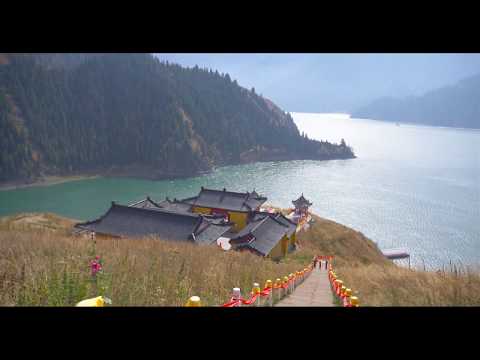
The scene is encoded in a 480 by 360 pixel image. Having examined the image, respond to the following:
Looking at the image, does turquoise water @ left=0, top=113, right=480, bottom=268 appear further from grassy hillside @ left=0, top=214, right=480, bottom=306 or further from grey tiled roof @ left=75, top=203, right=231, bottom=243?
grassy hillside @ left=0, top=214, right=480, bottom=306

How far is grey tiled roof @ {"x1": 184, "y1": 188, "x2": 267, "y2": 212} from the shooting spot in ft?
108

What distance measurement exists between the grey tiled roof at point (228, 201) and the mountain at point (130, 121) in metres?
41.0

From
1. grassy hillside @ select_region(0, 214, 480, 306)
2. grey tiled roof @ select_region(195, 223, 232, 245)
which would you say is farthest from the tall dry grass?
grey tiled roof @ select_region(195, 223, 232, 245)

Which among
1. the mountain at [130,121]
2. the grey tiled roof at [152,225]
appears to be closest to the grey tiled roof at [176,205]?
the grey tiled roof at [152,225]

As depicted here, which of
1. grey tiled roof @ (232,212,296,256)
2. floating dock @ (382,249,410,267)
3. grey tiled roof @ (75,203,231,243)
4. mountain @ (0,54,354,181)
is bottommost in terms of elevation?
floating dock @ (382,249,410,267)

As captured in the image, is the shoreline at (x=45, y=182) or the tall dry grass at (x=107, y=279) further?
the shoreline at (x=45, y=182)

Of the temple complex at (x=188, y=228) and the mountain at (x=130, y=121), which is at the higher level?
the mountain at (x=130, y=121)

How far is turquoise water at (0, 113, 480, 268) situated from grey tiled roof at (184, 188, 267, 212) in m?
15.0

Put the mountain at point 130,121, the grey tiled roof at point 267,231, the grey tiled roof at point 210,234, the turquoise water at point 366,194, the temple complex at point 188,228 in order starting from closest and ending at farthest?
the grey tiled roof at point 210,234, the temple complex at point 188,228, the grey tiled roof at point 267,231, the turquoise water at point 366,194, the mountain at point 130,121

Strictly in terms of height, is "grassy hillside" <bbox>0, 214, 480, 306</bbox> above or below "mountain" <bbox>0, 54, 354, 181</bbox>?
below

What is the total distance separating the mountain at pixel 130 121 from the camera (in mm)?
75875

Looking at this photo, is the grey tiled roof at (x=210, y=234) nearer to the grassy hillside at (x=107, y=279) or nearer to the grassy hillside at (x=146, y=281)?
the grassy hillside at (x=146, y=281)
